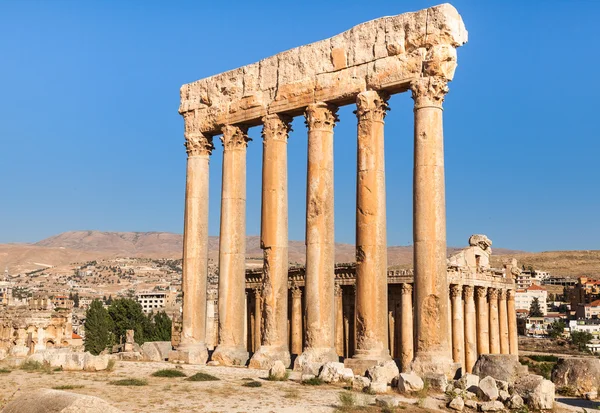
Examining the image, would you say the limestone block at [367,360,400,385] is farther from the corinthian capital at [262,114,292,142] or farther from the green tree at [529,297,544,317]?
the green tree at [529,297,544,317]

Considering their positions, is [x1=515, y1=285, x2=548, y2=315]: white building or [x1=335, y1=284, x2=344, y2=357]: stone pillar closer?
[x1=335, y1=284, x2=344, y2=357]: stone pillar

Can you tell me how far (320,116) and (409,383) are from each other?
10.5 meters

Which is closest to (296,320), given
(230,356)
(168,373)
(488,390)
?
(230,356)

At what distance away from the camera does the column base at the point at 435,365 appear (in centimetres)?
2059

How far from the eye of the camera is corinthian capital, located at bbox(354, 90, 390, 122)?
78.1 feet

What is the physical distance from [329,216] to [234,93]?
6.81 metres

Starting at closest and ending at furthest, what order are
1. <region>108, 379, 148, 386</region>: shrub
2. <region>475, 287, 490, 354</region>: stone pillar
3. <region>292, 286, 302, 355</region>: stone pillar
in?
<region>108, 379, 148, 386</region>: shrub
<region>292, 286, 302, 355</region>: stone pillar
<region>475, 287, 490, 354</region>: stone pillar

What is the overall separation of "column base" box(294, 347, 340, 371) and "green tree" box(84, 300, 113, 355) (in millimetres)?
47477

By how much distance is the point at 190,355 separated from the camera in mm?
27812

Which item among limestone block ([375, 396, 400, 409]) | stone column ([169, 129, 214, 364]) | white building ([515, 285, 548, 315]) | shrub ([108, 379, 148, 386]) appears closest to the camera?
limestone block ([375, 396, 400, 409])

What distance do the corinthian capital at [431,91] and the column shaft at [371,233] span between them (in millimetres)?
1796

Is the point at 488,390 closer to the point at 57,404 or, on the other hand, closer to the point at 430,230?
the point at 430,230

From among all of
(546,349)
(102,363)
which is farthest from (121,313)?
(102,363)

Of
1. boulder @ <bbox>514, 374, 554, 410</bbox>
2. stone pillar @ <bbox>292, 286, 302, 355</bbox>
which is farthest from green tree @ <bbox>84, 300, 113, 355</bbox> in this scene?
boulder @ <bbox>514, 374, 554, 410</bbox>
